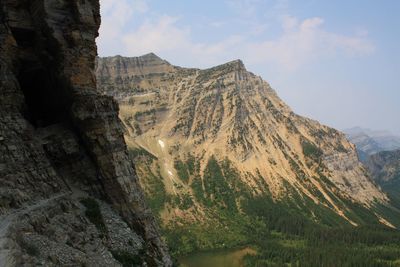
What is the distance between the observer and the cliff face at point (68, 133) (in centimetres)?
4325

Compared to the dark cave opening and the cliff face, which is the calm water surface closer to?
the dark cave opening

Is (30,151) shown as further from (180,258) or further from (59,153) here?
(180,258)

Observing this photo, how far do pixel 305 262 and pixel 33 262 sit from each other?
6698 inches

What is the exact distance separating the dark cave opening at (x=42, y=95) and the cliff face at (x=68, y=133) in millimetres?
110

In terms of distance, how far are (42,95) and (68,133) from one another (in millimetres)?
6746

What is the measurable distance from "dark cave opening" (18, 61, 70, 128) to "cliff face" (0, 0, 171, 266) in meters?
0.11

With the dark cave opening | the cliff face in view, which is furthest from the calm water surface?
the cliff face

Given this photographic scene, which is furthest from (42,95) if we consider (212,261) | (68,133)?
(212,261)

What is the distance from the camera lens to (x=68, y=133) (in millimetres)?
51906

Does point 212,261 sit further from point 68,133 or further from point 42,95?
point 68,133

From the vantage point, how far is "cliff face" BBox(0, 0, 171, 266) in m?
43.2

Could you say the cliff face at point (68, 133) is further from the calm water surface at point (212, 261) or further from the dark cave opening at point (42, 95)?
the calm water surface at point (212, 261)

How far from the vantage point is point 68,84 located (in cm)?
5075

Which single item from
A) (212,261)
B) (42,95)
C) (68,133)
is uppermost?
(42,95)
